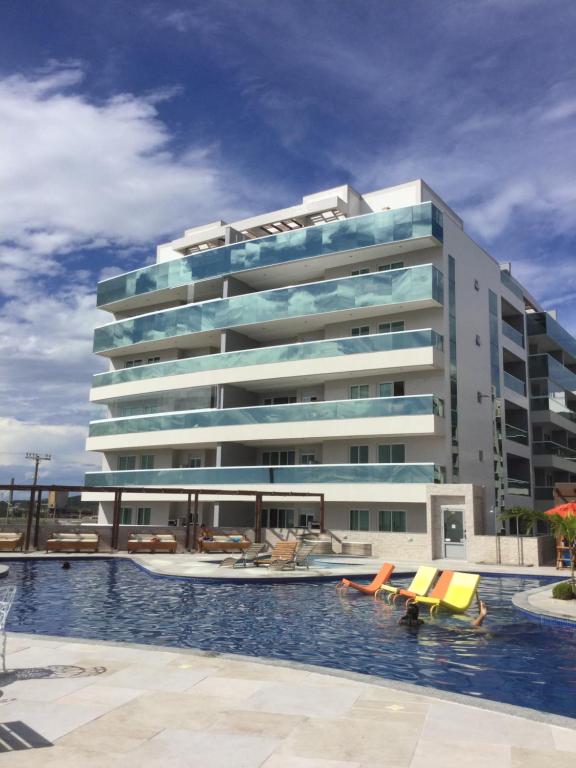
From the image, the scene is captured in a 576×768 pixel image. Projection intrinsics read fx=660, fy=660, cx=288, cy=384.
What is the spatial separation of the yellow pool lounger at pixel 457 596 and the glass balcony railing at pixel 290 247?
26795 millimetres

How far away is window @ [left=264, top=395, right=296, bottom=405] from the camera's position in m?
48.2

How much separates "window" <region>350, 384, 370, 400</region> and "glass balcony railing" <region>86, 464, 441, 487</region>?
5.02 metres

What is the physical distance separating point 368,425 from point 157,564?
57.0ft

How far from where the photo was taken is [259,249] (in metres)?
46.8

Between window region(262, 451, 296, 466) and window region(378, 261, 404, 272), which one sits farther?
window region(262, 451, 296, 466)

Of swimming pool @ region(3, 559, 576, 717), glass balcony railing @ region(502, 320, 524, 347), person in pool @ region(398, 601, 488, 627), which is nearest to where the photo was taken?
swimming pool @ region(3, 559, 576, 717)

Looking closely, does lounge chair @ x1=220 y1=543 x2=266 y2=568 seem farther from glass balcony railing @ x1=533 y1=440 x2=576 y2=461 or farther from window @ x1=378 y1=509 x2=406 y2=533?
glass balcony railing @ x1=533 y1=440 x2=576 y2=461

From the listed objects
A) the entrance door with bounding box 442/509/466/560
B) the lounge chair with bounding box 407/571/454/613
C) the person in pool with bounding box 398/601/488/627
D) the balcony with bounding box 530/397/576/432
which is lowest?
the person in pool with bounding box 398/601/488/627

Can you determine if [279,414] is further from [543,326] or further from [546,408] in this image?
[543,326]

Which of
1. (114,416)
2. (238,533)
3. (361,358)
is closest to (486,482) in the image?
(361,358)

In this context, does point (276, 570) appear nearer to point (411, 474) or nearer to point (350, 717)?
point (411, 474)

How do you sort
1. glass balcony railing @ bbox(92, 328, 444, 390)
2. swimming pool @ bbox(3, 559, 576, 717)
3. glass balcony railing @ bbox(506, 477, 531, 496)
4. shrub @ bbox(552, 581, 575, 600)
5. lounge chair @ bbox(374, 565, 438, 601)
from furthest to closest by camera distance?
glass balcony railing @ bbox(506, 477, 531, 496) < glass balcony railing @ bbox(92, 328, 444, 390) < lounge chair @ bbox(374, 565, 438, 601) < shrub @ bbox(552, 581, 575, 600) < swimming pool @ bbox(3, 559, 576, 717)

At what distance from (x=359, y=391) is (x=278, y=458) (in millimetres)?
8492

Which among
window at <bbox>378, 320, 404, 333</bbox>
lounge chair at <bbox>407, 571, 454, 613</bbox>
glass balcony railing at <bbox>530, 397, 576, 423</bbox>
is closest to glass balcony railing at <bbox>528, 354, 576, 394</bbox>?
glass balcony railing at <bbox>530, 397, 576, 423</bbox>
